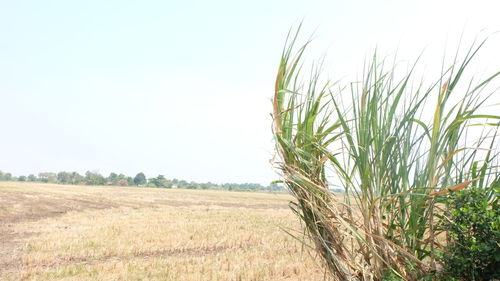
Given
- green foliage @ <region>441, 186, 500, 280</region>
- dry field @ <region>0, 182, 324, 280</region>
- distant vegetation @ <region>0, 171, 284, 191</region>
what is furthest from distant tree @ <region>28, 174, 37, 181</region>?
green foliage @ <region>441, 186, 500, 280</region>

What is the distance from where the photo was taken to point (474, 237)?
2.37 m

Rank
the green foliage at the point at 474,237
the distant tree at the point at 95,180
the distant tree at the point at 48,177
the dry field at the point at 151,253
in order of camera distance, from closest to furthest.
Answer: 1. the green foliage at the point at 474,237
2. the dry field at the point at 151,253
3. the distant tree at the point at 95,180
4. the distant tree at the point at 48,177

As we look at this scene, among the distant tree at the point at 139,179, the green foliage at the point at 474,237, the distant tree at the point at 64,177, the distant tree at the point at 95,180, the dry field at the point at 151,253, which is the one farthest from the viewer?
the distant tree at the point at 139,179

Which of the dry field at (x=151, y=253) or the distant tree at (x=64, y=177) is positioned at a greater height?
the distant tree at (x=64, y=177)

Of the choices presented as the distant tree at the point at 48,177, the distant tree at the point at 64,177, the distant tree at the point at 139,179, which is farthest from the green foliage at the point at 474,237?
the distant tree at the point at 48,177

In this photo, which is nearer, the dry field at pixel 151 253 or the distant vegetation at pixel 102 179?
the dry field at pixel 151 253

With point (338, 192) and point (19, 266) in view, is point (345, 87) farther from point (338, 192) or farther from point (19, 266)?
point (19, 266)

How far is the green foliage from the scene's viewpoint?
230 cm

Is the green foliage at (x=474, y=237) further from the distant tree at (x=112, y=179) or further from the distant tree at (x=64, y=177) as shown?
the distant tree at (x=64, y=177)

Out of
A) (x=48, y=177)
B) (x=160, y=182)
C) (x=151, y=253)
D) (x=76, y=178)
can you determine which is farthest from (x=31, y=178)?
(x=151, y=253)

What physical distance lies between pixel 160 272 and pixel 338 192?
250 inches

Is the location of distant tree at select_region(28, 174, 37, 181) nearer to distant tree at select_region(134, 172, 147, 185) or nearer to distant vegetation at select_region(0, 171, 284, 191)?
distant vegetation at select_region(0, 171, 284, 191)

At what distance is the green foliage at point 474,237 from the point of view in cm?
230

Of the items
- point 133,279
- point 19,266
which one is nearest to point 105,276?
point 133,279
